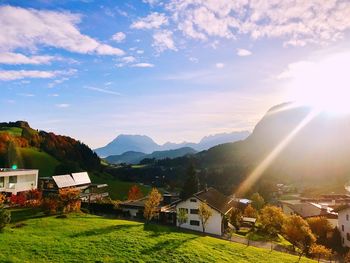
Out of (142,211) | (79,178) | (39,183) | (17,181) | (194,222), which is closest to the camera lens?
(194,222)

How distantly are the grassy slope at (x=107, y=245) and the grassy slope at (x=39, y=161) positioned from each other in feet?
339

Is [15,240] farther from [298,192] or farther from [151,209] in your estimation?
[298,192]

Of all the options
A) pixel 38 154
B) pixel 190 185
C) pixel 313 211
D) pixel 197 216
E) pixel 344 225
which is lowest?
pixel 344 225

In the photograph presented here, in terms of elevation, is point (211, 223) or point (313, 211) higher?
point (313, 211)

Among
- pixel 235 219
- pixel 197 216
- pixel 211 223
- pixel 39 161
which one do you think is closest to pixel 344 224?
pixel 235 219

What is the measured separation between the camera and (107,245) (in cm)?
4159

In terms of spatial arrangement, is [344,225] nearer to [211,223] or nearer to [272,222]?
[272,222]

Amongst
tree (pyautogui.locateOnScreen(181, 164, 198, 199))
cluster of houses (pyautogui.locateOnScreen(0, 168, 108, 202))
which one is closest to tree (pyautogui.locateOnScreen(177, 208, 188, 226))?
cluster of houses (pyautogui.locateOnScreen(0, 168, 108, 202))

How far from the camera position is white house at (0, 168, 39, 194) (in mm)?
72625

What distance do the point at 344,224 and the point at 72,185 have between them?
62306 mm

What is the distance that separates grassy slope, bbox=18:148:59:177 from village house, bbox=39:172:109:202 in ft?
208

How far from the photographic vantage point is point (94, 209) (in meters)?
71.2

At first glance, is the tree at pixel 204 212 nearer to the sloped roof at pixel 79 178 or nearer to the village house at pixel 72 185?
the village house at pixel 72 185

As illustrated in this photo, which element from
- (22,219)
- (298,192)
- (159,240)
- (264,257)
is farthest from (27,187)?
(298,192)
